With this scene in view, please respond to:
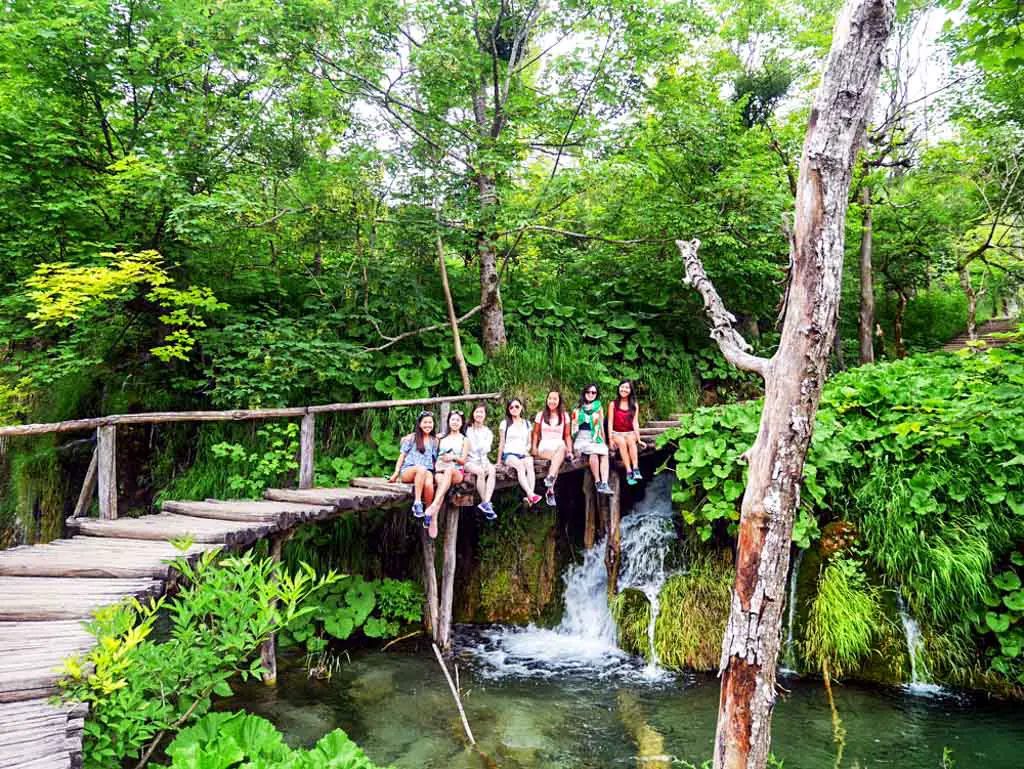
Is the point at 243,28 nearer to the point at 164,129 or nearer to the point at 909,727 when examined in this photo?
the point at 164,129

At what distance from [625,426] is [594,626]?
2.69 m

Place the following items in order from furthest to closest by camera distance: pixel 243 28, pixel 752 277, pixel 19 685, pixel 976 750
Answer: pixel 752 277, pixel 243 28, pixel 976 750, pixel 19 685

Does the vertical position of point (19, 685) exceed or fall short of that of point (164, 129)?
it falls short

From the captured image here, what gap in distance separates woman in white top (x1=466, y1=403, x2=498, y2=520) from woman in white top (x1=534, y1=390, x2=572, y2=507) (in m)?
0.72

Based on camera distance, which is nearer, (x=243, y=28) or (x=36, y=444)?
(x=243, y=28)

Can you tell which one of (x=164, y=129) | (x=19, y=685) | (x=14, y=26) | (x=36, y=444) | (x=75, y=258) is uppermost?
(x=14, y=26)

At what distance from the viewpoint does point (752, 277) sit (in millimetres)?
10656

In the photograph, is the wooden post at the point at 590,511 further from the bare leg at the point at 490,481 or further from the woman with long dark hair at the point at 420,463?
the woman with long dark hair at the point at 420,463

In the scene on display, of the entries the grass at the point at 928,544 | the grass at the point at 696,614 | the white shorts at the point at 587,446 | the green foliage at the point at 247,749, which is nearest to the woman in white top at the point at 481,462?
the white shorts at the point at 587,446

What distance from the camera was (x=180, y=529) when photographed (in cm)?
504

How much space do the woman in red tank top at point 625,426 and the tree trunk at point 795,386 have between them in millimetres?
4793

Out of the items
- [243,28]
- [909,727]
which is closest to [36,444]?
[243,28]

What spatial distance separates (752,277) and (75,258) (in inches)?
411

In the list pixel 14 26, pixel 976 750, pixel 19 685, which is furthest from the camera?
pixel 14 26
